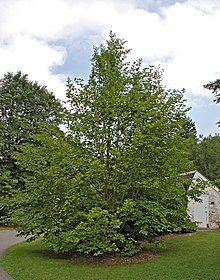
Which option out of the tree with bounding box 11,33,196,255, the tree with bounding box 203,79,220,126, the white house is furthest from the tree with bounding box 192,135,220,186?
the tree with bounding box 203,79,220,126

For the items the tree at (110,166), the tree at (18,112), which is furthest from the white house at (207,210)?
the tree at (18,112)

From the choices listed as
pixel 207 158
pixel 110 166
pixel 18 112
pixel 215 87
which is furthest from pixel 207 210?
pixel 207 158

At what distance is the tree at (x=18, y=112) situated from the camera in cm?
2778

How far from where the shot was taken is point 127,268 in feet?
27.7

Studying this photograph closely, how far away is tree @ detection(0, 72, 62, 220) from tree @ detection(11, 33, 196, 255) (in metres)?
16.9

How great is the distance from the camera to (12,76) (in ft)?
99.7

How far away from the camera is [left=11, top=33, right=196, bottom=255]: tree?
952 centimetres

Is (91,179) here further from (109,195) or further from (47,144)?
(47,144)

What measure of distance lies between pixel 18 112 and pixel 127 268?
2350cm

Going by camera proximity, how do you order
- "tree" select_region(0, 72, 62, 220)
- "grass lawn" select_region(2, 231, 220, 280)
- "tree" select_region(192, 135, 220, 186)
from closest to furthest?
"grass lawn" select_region(2, 231, 220, 280) < "tree" select_region(0, 72, 62, 220) < "tree" select_region(192, 135, 220, 186)

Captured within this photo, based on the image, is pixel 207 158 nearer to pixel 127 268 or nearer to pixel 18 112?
pixel 18 112

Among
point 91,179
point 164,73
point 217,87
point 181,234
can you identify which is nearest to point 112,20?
point 164,73

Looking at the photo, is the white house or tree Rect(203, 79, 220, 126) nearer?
tree Rect(203, 79, 220, 126)

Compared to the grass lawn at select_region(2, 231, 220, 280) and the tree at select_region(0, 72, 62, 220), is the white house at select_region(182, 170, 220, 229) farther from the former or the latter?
the tree at select_region(0, 72, 62, 220)
